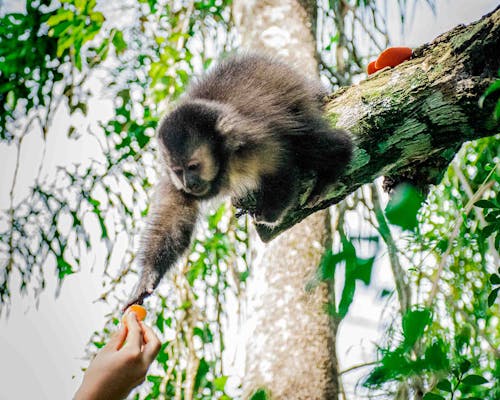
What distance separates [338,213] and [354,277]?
306 centimetres

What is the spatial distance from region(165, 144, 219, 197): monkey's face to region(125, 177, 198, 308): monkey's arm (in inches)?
4.1

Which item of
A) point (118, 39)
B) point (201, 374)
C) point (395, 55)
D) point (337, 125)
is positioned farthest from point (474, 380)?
point (118, 39)

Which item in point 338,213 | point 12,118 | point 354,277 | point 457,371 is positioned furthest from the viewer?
point 12,118

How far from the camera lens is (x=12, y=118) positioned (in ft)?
14.8

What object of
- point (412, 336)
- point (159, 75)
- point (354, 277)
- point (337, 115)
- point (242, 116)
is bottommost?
point (412, 336)

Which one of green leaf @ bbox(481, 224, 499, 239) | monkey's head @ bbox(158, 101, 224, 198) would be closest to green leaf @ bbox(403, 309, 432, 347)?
green leaf @ bbox(481, 224, 499, 239)

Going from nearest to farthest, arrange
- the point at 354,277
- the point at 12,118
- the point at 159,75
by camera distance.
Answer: the point at 354,277 < the point at 159,75 < the point at 12,118

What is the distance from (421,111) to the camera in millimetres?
2170

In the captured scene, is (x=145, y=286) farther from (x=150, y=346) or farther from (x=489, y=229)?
(x=489, y=229)

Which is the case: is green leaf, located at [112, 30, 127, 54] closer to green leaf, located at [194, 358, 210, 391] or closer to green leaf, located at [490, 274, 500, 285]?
green leaf, located at [194, 358, 210, 391]

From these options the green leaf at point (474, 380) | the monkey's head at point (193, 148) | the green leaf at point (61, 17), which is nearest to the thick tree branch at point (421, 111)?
the monkey's head at point (193, 148)

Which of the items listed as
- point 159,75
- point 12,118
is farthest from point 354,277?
point 12,118

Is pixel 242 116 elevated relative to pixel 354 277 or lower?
elevated

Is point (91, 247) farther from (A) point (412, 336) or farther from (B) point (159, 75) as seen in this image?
(A) point (412, 336)
